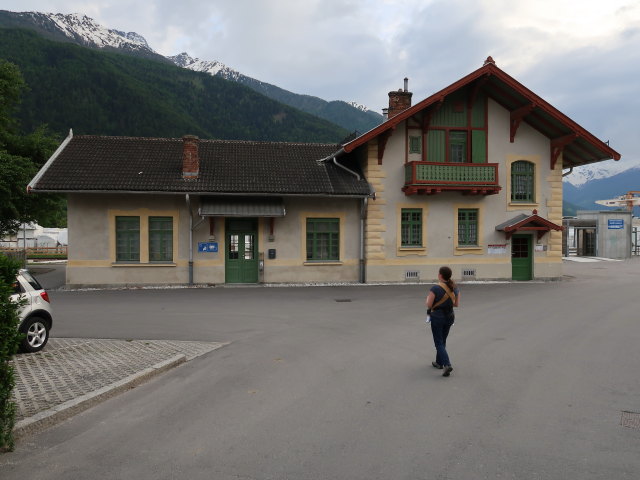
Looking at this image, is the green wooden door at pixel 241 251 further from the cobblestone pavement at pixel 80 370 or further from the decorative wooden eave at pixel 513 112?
the cobblestone pavement at pixel 80 370

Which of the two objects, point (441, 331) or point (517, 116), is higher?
point (517, 116)

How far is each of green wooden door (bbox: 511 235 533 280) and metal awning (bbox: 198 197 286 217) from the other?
34.1ft

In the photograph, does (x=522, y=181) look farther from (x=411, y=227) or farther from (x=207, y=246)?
(x=207, y=246)

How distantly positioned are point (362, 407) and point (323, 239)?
47.7ft

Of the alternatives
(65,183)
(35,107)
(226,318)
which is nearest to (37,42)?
(35,107)

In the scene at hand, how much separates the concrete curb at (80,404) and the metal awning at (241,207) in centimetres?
1115

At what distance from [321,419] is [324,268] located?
14673 millimetres

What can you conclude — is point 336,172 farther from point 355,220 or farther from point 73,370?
point 73,370

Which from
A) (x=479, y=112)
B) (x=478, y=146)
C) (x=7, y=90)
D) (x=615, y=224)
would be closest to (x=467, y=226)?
(x=478, y=146)

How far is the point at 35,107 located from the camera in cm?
10112

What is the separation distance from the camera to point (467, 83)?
1997cm

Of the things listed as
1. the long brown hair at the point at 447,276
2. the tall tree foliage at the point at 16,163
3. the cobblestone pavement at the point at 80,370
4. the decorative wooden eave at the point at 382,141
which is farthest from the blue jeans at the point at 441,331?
the tall tree foliage at the point at 16,163

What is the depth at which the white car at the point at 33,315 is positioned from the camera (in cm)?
845

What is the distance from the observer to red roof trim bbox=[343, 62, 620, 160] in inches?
758
